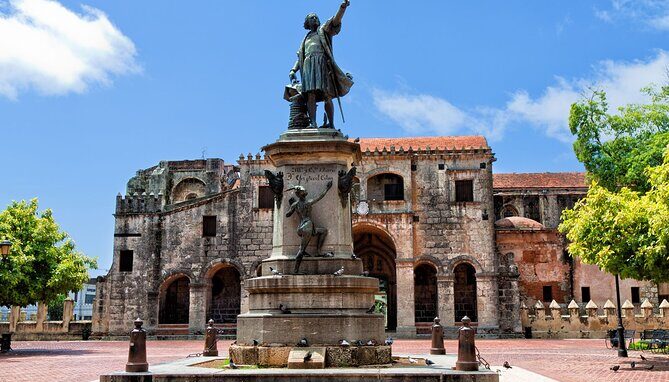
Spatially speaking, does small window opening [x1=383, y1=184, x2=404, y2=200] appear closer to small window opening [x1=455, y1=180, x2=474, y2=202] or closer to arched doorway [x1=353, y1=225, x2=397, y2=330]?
arched doorway [x1=353, y1=225, x2=397, y2=330]

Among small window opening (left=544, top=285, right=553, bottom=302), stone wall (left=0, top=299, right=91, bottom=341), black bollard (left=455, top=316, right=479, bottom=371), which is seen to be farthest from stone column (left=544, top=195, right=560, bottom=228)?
black bollard (left=455, top=316, right=479, bottom=371)

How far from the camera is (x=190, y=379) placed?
10.6 meters

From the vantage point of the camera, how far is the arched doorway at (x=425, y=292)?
127ft

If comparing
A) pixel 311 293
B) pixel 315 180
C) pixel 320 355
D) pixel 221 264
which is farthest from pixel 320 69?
pixel 221 264

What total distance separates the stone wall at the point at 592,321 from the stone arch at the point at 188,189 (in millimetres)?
26260

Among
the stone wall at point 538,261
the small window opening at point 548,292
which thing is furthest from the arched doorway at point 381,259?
the small window opening at point 548,292

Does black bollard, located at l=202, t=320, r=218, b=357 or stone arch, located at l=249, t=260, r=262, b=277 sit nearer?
black bollard, located at l=202, t=320, r=218, b=357

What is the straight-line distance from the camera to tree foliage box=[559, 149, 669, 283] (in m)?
17.5

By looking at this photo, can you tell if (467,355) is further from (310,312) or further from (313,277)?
(313,277)

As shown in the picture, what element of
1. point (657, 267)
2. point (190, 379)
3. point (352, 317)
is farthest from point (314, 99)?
point (657, 267)

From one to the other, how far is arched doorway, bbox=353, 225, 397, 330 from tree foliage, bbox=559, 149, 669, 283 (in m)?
19.0

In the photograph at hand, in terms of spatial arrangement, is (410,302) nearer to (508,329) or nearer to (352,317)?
(508,329)

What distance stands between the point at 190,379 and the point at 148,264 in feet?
94.3

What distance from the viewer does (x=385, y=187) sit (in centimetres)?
3816
